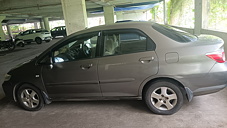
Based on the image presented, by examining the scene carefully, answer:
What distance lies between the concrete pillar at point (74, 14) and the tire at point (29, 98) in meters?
4.97

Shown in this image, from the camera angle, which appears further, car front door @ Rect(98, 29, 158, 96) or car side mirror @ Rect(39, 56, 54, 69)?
car side mirror @ Rect(39, 56, 54, 69)

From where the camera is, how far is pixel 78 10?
7.91 metres

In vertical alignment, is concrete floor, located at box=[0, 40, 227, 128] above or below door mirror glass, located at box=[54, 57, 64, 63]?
below

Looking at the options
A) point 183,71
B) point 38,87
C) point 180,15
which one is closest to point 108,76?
point 183,71

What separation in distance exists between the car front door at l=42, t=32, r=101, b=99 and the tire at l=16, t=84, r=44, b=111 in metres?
0.29

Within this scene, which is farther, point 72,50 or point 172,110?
point 72,50

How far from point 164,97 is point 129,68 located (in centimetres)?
75

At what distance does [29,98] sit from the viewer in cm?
360

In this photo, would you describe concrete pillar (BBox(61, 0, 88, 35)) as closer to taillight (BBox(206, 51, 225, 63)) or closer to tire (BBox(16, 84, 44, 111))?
tire (BBox(16, 84, 44, 111))

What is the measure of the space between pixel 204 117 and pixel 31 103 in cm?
322

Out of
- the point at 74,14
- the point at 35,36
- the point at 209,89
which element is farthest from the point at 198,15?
the point at 35,36

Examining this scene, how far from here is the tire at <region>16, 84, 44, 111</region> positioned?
3.54 meters

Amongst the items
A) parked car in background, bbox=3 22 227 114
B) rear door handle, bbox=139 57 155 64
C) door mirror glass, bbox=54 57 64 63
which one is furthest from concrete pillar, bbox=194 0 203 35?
door mirror glass, bbox=54 57 64 63

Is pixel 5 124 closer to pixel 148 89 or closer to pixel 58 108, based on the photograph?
pixel 58 108
